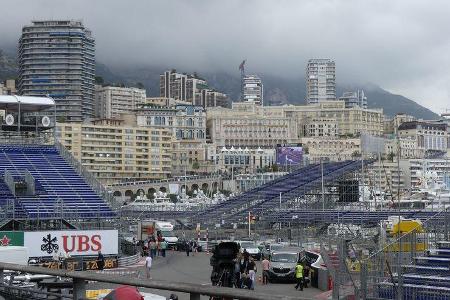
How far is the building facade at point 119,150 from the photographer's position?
182m

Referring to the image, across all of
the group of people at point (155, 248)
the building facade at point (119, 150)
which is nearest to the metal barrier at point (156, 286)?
the group of people at point (155, 248)

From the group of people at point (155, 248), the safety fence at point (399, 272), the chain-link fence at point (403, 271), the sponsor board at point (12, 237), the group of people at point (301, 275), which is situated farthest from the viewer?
the group of people at point (155, 248)

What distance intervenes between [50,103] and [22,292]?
140ft

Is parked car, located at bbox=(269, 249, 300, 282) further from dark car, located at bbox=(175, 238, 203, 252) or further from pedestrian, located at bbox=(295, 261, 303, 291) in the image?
dark car, located at bbox=(175, 238, 203, 252)

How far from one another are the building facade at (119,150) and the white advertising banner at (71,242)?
143206mm

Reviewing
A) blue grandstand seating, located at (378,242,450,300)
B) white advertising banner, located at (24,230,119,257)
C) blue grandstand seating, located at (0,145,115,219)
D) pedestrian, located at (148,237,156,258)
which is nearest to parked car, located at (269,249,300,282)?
white advertising banner, located at (24,230,119,257)

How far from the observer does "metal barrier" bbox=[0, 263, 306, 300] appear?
6.07m

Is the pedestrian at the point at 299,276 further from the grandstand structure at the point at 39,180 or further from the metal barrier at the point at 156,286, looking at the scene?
the metal barrier at the point at 156,286

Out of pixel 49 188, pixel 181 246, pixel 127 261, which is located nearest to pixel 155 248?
pixel 49 188

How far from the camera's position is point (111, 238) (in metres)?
37.8

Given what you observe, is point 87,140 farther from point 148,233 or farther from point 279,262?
point 279,262

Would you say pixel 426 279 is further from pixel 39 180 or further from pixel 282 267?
pixel 39 180

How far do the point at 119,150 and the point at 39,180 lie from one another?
144m

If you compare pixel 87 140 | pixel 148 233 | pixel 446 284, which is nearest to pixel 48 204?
pixel 148 233
